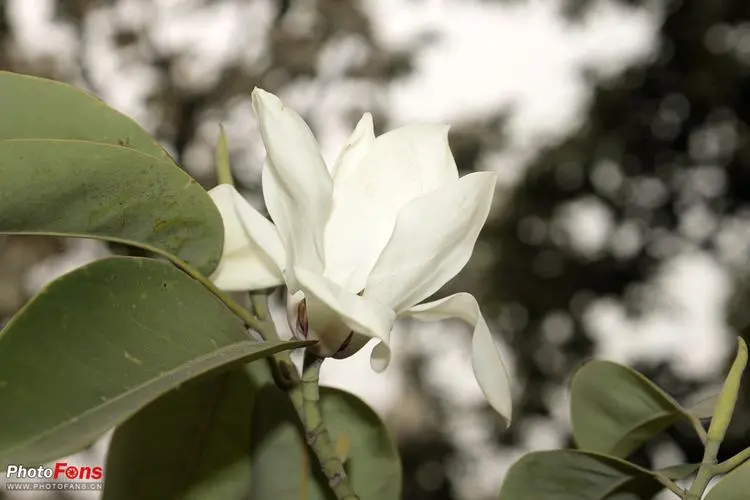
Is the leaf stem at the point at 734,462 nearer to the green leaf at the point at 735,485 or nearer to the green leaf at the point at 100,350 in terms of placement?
the green leaf at the point at 735,485

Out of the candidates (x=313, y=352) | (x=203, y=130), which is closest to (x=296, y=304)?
(x=313, y=352)

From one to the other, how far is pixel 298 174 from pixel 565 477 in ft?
0.43

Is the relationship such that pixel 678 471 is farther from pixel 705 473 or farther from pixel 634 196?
pixel 634 196

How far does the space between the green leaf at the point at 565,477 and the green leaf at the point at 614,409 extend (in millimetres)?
27

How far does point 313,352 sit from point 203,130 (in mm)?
1365

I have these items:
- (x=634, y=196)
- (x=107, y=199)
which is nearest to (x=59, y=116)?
(x=107, y=199)

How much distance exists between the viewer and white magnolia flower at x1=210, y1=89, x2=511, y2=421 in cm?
23

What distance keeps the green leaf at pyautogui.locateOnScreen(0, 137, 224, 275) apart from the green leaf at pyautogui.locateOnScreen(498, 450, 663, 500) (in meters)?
0.11

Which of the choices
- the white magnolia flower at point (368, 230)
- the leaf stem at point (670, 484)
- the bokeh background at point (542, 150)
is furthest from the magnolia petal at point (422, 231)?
the bokeh background at point (542, 150)

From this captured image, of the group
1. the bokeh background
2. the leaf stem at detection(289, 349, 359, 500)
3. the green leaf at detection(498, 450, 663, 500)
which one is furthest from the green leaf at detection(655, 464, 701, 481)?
the bokeh background

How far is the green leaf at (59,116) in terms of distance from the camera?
251 mm

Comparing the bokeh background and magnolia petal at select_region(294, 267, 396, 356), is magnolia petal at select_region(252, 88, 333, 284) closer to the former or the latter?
magnolia petal at select_region(294, 267, 396, 356)

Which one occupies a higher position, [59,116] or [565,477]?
[59,116]

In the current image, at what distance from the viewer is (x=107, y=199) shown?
0.24 meters
